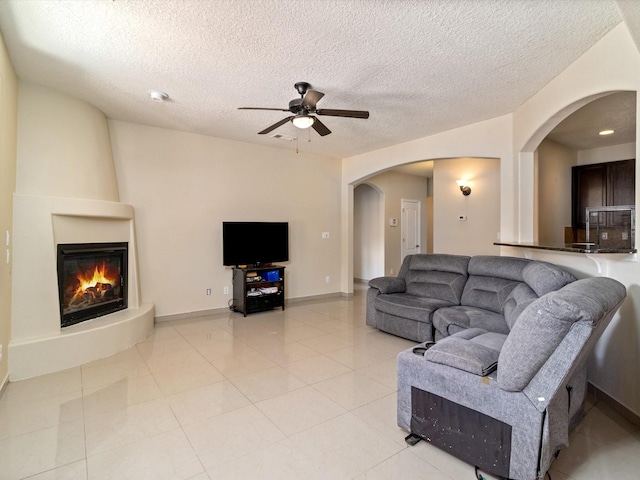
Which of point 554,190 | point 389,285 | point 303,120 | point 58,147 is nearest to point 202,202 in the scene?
point 58,147

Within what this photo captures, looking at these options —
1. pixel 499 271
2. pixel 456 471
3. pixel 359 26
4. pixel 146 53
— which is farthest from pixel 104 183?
pixel 499 271

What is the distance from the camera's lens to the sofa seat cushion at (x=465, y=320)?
3.24 m

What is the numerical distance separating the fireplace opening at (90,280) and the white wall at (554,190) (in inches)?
238

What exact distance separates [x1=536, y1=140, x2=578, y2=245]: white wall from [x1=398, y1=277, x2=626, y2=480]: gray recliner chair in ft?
12.4

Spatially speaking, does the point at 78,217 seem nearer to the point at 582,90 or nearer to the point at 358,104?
the point at 358,104

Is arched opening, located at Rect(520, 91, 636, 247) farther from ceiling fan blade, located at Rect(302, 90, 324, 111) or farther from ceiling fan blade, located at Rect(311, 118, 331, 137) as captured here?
ceiling fan blade, located at Rect(302, 90, 324, 111)

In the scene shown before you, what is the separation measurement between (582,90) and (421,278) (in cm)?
256

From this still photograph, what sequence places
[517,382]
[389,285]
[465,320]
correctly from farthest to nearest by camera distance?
[389,285]
[465,320]
[517,382]

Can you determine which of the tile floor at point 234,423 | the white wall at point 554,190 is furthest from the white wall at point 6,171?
the white wall at point 554,190

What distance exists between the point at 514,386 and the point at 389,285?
109 inches

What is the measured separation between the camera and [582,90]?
110 inches

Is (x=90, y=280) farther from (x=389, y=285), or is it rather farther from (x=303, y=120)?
(x=389, y=285)

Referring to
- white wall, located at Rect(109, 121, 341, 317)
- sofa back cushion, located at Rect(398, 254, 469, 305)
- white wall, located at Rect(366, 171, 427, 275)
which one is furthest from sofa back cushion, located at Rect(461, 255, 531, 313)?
white wall, located at Rect(366, 171, 427, 275)

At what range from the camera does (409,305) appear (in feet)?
12.9
